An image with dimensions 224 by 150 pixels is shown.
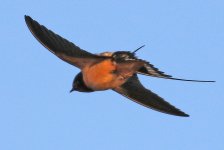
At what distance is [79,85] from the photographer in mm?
→ 10266

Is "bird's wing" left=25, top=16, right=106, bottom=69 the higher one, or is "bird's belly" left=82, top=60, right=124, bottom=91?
"bird's wing" left=25, top=16, right=106, bottom=69

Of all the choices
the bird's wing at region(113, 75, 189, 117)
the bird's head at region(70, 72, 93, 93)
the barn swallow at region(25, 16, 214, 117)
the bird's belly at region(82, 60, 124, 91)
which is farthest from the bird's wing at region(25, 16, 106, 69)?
the bird's wing at region(113, 75, 189, 117)

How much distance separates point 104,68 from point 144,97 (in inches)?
54.5

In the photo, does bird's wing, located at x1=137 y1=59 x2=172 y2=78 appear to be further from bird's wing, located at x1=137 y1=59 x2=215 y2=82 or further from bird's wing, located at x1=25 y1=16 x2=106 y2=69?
bird's wing, located at x1=25 y1=16 x2=106 y2=69

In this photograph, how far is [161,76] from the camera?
9.46 meters

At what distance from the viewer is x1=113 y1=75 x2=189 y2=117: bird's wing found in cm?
1047

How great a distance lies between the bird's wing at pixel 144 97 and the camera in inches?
412

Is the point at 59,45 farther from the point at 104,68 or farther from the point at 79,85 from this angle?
the point at 104,68

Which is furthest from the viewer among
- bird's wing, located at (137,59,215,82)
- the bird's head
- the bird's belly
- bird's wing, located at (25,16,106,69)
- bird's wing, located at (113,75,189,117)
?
bird's wing, located at (113,75,189,117)

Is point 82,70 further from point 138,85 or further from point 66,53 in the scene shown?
point 138,85

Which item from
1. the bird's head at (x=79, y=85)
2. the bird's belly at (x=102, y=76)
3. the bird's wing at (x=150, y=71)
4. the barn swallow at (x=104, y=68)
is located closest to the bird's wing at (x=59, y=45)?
the barn swallow at (x=104, y=68)

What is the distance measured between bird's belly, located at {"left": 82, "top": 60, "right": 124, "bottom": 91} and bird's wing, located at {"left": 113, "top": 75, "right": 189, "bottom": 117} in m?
1.08

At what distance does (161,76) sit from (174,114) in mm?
1147

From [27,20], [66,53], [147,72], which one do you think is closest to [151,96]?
[147,72]
